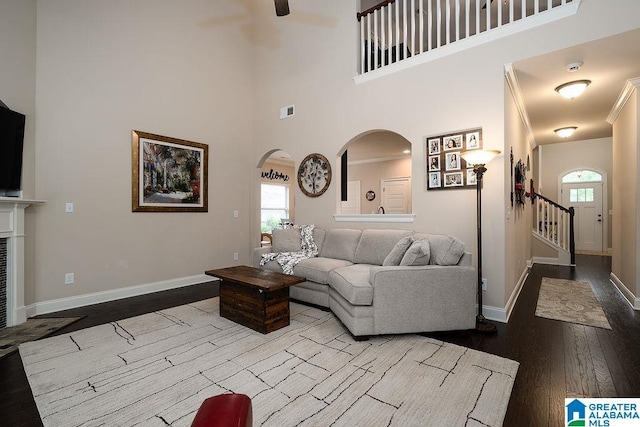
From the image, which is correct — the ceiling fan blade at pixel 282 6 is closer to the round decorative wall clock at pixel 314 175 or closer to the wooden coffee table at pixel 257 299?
the round decorative wall clock at pixel 314 175

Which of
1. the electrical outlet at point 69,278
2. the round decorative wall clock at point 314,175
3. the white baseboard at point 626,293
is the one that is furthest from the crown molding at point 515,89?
the electrical outlet at point 69,278

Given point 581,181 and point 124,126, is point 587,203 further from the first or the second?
point 124,126

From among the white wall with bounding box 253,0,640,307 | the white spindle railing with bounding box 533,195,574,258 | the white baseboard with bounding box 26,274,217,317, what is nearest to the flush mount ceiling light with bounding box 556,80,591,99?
the white wall with bounding box 253,0,640,307

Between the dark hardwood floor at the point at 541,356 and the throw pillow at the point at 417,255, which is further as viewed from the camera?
the throw pillow at the point at 417,255

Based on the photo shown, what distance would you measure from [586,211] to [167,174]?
10090 mm

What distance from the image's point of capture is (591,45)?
286 centimetres

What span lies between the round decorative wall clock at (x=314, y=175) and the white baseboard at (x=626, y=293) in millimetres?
4040

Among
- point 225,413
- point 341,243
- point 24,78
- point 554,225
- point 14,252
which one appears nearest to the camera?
point 225,413

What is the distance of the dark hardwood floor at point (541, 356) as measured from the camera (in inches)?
69.3

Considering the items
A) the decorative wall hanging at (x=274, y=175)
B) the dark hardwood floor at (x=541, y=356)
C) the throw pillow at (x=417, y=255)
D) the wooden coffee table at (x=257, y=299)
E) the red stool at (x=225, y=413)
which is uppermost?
the decorative wall hanging at (x=274, y=175)

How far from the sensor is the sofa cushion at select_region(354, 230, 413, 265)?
3.64 metres

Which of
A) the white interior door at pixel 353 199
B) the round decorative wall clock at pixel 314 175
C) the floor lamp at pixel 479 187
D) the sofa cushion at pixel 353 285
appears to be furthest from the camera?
the white interior door at pixel 353 199

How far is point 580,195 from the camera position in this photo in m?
8.11

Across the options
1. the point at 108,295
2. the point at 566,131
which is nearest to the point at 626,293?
the point at 566,131
